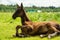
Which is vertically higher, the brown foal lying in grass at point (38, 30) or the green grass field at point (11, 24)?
Result: the brown foal lying in grass at point (38, 30)

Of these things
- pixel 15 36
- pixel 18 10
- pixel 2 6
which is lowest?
pixel 2 6

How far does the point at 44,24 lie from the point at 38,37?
66 centimetres

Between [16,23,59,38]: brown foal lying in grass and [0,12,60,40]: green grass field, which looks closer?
[0,12,60,40]: green grass field

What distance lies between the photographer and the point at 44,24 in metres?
11.3

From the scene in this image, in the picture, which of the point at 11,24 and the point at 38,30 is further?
the point at 11,24

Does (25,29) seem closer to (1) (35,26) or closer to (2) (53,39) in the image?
(1) (35,26)

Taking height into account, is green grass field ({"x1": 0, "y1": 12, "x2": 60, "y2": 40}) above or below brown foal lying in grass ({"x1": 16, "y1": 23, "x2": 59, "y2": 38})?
below

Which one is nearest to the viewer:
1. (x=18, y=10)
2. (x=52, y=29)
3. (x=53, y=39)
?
(x=53, y=39)

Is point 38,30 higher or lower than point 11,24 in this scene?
higher

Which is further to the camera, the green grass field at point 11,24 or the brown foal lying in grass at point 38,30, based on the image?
the brown foal lying in grass at point 38,30

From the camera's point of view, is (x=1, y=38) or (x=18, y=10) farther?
(x=18, y=10)

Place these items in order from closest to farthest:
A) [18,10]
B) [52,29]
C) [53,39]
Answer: [53,39] → [52,29] → [18,10]

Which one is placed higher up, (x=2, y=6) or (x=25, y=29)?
(x=25, y=29)

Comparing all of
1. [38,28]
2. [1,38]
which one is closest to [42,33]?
[38,28]
